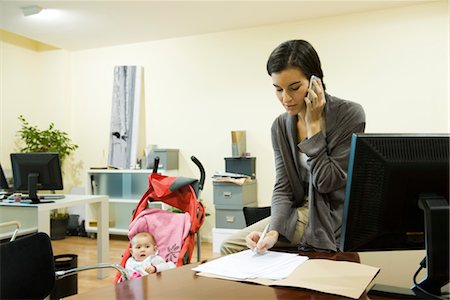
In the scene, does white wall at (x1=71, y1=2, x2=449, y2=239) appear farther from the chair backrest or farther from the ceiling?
Result: the chair backrest

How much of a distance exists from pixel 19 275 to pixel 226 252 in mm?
711

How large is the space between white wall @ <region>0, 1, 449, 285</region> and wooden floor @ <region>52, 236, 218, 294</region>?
1039 mm

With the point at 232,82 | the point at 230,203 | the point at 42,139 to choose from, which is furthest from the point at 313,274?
the point at 42,139

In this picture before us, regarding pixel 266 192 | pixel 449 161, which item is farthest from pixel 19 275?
pixel 266 192

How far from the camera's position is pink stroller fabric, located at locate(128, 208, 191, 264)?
2482 mm

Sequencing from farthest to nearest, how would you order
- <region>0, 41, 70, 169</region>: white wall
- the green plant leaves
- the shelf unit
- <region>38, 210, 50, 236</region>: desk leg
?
<region>0, 41, 70, 169</region>: white wall, the green plant leaves, the shelf unit, <region>38, 210, 50, 236</region>: desk leg

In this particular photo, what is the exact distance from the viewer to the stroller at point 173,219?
2.47 meters

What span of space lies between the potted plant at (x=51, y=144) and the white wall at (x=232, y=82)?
0.21 meters

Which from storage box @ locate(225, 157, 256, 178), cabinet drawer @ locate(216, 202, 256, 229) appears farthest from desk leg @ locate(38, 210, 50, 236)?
storage box @ locate(225, 157, 256, 178)

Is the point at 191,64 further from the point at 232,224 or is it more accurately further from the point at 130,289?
the point at 130,289

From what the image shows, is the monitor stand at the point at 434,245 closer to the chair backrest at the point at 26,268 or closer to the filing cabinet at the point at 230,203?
the chair backrest at the point at 26,268

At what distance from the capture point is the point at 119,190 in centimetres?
523

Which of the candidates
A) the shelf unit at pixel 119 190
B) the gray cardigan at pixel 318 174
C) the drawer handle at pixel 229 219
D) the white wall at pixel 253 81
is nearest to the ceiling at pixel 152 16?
the white wall at pixel 253 81

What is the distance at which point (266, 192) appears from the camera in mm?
4812
